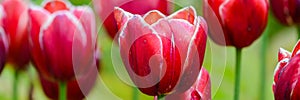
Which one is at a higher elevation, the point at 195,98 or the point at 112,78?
the point at 195,98

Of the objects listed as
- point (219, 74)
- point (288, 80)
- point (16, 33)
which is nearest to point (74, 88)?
point (16, 33)

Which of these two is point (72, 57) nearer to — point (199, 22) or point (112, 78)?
point (199, 22)

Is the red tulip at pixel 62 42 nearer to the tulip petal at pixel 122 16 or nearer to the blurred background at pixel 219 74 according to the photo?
the tulip petal at pixel 122 16

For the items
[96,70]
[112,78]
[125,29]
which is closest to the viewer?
[125,29]

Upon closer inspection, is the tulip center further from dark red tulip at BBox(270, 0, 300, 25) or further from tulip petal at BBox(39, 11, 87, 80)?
dark red tulip at BBox(270, 0, 300, 25)

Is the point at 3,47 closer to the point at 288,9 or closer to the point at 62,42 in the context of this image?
the point at 62,42

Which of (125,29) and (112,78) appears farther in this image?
(112,78)

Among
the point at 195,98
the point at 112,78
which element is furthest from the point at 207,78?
the point at 112,78
